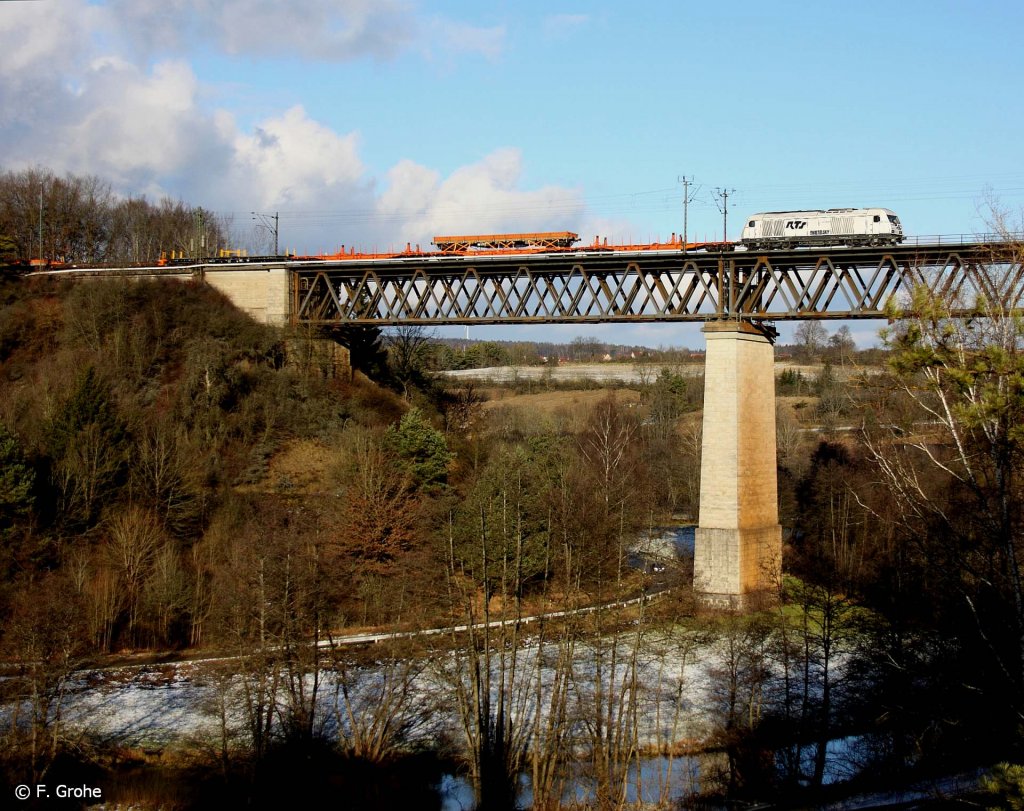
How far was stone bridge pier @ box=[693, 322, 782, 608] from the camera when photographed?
40.6 m

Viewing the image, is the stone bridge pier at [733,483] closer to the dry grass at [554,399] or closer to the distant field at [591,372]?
the dry grass at [554,399]

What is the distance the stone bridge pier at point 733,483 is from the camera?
40.6 meters

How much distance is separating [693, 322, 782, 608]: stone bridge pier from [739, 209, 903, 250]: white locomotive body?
14.6 feet

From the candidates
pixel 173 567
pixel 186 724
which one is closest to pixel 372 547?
pixel 173 567

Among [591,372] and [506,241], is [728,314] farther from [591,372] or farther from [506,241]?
[591,372]

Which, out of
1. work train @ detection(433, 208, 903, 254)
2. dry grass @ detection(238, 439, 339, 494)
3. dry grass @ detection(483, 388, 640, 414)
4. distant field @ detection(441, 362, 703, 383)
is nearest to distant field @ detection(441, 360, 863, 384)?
distant field @ detection(441, 362, 703, 383)

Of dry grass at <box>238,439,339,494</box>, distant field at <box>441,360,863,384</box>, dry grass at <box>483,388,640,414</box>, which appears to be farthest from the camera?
distant field at <box>441,360,863,384</box>

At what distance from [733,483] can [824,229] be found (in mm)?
12246

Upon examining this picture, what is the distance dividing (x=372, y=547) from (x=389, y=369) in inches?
1138

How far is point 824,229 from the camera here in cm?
4469

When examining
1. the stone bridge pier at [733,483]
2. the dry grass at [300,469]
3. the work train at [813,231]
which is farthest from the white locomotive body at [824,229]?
the dry grass at [300,469]

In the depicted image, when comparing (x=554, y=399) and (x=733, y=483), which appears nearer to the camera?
(x=733, y=483)

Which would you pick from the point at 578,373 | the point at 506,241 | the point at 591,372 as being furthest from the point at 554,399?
the point at 506,241

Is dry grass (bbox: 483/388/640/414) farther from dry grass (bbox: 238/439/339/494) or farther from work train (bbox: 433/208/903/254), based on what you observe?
work train (bbox: 433/208/903/254)
